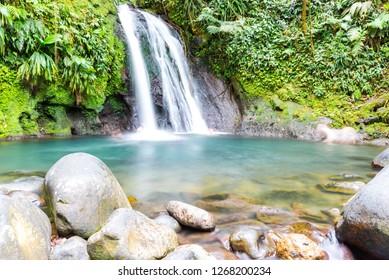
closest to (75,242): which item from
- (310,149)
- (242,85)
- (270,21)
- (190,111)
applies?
(310,149)

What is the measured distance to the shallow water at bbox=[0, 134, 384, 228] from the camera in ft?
14.4

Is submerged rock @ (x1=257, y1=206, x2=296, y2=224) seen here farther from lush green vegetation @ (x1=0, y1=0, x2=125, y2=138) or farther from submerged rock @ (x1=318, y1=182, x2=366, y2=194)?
lush green vegetation @ (x1=0, y1=0, x2=125, y2=138)

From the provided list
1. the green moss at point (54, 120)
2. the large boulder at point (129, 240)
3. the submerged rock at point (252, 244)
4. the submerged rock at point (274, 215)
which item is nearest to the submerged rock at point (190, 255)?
the large boulder at point (129, 240)

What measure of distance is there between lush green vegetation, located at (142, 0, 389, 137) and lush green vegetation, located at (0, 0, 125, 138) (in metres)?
4.49

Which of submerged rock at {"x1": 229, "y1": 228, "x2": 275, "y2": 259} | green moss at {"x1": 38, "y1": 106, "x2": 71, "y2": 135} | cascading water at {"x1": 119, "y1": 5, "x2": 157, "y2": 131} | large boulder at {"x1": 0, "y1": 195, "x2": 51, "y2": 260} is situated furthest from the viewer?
cascading water at {"x1": 119, "y1": 5, "x2": 157, "y2": 131}

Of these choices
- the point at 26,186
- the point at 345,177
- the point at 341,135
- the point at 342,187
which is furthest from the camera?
the point at 341,135

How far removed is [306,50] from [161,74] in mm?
5895

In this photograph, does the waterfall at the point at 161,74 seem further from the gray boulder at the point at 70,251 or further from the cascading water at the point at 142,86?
the gray boulder at the point at 70,251

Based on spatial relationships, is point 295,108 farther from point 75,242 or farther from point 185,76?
point 75,242

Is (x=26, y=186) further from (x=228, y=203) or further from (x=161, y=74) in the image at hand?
(x=161, y=74)

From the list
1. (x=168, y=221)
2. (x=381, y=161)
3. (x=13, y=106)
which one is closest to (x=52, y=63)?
(x=13, y=106)

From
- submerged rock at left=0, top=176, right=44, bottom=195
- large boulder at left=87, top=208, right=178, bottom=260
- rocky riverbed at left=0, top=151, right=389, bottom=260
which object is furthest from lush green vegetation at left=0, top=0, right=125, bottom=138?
large boulder at left=87, top=208, right=178, bottom=260

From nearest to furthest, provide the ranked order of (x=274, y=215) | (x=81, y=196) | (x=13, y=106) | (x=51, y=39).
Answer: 1. (x=81, y=196)
2. (x=274, y=215)
3. (x=51, y=39)
4. (x=13, y=106)

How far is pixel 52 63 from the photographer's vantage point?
341 inches
